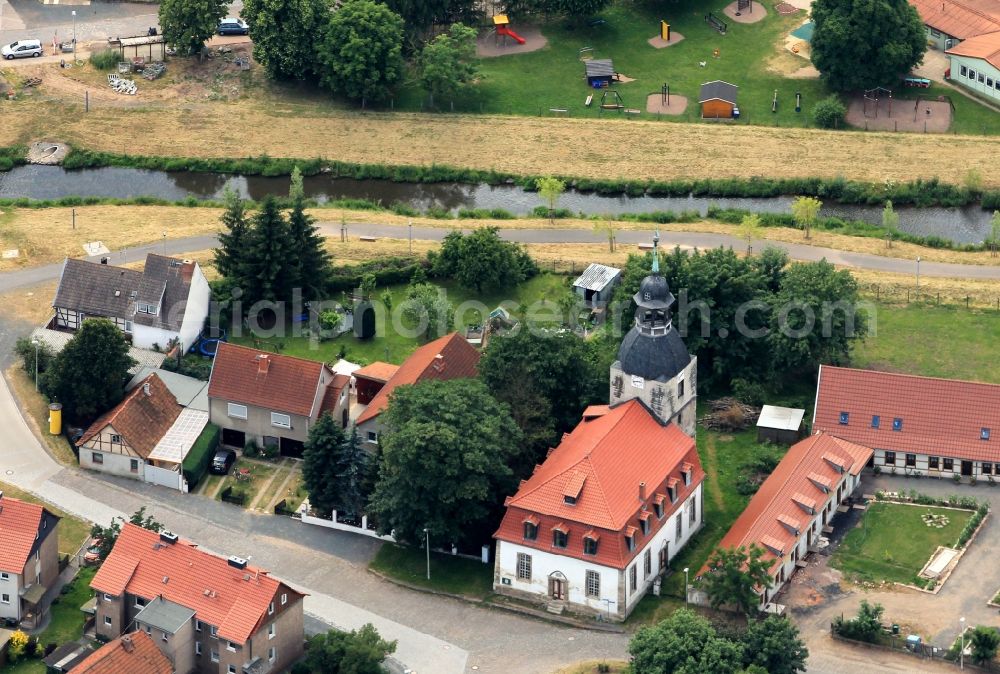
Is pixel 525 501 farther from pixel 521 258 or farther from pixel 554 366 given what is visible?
pixel 521 258

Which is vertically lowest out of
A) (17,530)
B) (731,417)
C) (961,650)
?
(961,650)

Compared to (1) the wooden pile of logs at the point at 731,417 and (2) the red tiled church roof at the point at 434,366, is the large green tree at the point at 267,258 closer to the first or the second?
(2) the red tiled church roof at the point at 434,366

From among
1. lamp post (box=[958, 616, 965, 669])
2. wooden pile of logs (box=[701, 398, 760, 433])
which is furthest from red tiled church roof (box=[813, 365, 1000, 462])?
lamp post (box=[958, 616, 965, 669])

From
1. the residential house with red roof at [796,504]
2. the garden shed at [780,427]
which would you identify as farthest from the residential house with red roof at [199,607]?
the garden shed at [780,427]

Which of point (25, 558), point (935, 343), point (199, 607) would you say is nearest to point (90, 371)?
point (25, 558)

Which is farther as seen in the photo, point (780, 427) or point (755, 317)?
point (755, 317)

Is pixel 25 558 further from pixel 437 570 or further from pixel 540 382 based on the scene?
pixel 540 382

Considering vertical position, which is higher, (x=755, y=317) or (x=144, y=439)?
(x=755, y=317)
